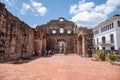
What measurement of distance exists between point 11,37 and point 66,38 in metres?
20.1

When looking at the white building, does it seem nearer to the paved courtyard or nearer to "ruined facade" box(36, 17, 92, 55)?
"ruined facade" box(36, 17, 92, 55)

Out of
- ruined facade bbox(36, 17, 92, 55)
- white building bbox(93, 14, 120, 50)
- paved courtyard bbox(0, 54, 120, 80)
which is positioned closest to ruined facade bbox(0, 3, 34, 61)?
paved courtyard bbox(0, 54, 120, 80)

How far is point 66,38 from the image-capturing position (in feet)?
101

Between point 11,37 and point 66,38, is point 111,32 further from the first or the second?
point 11,37

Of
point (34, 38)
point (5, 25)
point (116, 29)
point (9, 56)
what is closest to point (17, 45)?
point (9, 56)

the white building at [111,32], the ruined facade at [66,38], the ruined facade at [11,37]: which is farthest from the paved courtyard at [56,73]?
the white building at [111,32]

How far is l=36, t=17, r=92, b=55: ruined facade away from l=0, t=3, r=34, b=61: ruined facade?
291 inches

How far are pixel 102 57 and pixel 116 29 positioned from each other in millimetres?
16843

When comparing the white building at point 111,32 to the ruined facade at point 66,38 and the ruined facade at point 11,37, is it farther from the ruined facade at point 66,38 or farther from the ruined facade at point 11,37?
the ruined facade at point 11,37

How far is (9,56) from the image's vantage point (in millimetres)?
11227

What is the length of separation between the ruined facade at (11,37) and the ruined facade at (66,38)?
7.39 metres

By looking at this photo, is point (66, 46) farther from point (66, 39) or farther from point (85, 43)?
point (85, 43)

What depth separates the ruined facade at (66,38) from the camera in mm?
19906

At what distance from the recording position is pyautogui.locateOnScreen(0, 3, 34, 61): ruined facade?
10086mm
